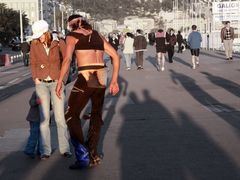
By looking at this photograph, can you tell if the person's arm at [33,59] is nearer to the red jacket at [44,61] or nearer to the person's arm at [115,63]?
the red jacket at [44,61]

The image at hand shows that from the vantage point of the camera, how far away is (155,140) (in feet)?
29.0

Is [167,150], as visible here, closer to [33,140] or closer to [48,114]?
[48,114]

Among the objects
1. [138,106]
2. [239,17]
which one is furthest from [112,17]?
[138,106]

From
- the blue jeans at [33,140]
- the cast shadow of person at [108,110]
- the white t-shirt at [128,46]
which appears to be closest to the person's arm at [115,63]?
the cast shadow of person at [108,110]

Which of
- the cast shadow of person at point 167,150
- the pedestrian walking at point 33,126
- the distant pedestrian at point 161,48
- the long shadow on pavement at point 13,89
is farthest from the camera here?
the distant pedestrian at point 161,48

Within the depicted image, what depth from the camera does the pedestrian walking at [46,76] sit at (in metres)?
7.72

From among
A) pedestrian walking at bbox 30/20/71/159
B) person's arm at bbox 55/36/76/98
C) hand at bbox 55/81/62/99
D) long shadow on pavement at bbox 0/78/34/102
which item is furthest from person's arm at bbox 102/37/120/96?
long shadow on pavement at bbox 0/78/34/102

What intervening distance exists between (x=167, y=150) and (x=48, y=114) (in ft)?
5.47

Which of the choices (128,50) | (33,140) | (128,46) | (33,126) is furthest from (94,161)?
(128,46)

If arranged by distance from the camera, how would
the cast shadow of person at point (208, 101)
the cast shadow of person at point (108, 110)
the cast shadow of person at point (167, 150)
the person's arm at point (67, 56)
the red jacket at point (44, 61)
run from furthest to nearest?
the cast shadow of person at point (208, 101) < the cast shadow of person at point (108, 110) < the red jacket at point (44, 61) < the person's arm at point (67, 56) < the cast shadow of person at point (167, 150)

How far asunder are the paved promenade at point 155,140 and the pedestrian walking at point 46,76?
293 millimetres

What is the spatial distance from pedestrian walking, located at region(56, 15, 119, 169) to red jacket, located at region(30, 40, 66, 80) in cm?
47

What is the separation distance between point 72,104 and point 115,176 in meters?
1.05

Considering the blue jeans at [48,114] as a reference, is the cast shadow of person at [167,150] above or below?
below
